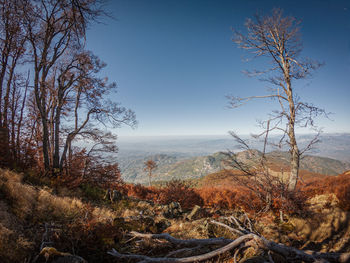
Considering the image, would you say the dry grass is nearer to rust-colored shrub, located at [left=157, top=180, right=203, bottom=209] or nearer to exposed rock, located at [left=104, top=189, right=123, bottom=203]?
exposed rock, located at [left=104, top=189, right=123, bottom=203]

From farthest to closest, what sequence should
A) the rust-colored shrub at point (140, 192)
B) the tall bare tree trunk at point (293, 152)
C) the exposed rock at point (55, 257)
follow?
1. the rust-colored shrub at point (140, 192)
2. the tall bare tree trunk at point (293, 152)
3. the exposed rock at point (55, 257)

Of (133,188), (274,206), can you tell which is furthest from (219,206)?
(133,188)

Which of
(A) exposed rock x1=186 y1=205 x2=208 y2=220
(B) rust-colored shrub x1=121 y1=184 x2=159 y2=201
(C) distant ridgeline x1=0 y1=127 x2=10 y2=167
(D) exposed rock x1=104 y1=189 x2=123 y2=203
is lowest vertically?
(B) rust-colored shrub x1=121 y1=184 x2=159 y2=201

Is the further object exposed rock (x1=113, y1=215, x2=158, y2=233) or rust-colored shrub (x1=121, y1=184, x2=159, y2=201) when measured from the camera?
rust-colored shrub (x1=121, y1=184, x2=159, y2=201)

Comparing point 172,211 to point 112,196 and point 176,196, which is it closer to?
point 176,196

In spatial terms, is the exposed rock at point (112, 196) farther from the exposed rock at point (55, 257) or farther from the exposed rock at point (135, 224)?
the exposed rock at point (55, 257)

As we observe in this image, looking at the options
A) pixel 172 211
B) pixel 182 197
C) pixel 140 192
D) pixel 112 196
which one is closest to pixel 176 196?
pixel 182 197

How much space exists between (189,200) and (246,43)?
10.2 m

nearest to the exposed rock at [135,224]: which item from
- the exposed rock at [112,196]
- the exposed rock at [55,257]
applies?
the exposed rock at [55,257]

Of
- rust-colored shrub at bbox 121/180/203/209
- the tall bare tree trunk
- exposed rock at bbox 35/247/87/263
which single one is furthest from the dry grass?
the tall bare tree trunk

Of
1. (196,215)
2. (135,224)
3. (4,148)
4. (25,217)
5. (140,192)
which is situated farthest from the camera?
(140,192)

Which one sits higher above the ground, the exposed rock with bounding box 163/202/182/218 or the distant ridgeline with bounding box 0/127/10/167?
the distant ridgeline with bounding box 0/127/10/167

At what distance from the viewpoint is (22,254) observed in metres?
2.01

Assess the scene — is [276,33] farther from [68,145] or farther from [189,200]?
[68,145]
